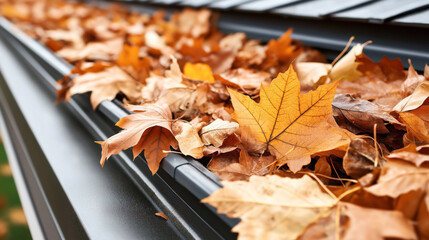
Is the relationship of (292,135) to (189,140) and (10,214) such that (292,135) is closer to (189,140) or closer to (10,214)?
(189,140)

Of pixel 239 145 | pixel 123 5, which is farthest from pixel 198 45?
pixel 123 5

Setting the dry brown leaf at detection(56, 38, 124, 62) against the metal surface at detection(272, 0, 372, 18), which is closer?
the metal surface at detection(272, 0, 372, 18)

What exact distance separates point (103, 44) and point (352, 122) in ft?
4.10

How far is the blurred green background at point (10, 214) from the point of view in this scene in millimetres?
2051

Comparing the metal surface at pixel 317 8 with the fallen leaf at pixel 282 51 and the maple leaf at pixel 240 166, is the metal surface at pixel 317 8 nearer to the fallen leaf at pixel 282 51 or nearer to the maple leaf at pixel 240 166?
the fallen leaf at pixel 282 51

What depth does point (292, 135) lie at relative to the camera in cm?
61

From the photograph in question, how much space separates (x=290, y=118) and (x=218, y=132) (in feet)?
0.42

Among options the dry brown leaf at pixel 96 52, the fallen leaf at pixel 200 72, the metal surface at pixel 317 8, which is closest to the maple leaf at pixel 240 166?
the fallen leaf at pixel 200 72

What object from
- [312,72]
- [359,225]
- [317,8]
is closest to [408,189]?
[359,225]

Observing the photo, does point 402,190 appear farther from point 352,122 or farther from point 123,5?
point 123,5

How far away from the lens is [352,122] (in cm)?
65

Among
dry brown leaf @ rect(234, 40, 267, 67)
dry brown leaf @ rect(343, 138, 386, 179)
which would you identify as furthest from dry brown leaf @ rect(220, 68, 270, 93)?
dry brown leaf @ rect(343, 138, 386, 179)

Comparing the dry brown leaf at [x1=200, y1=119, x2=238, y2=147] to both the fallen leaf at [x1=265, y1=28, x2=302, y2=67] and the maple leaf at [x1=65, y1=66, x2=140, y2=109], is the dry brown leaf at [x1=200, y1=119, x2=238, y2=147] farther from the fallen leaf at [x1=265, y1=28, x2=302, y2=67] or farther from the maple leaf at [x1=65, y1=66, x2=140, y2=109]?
the fallen leaf at [x1=265, y1=28, x2=302, y2=67]

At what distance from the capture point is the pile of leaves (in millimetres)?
425
